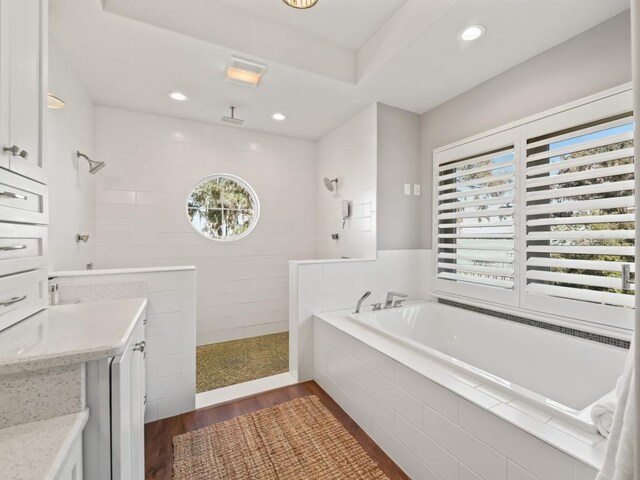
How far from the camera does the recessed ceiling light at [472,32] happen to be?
1811mm

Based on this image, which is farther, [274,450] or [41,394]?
[274,450]

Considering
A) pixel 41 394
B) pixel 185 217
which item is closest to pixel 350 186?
pixel 185 217

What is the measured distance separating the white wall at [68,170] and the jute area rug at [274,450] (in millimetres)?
1481

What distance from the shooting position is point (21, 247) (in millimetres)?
940

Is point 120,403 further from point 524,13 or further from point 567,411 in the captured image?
point 524,13

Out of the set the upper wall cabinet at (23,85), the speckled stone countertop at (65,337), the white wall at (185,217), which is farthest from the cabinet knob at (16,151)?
the white wall at (185,217)

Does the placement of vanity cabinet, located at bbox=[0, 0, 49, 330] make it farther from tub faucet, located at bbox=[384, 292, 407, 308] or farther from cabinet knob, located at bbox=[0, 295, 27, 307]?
tub faucet, located at bbox=[384, 292, 407, 308]

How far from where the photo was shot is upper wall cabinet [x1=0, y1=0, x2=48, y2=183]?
882mm

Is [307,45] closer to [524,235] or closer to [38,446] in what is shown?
[524,235]

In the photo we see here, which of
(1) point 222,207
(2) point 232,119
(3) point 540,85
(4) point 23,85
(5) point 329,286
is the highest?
(2) point 232,119

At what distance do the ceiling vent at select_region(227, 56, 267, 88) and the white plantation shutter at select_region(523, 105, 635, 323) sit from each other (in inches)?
83.8

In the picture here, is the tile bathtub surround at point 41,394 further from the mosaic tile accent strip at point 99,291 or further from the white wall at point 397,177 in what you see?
the white wall at point 397,177

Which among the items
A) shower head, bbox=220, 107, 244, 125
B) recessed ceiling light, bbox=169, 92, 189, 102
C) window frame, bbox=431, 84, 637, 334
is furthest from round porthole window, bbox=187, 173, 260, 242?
window frame, bbox=431, 84, 637, 334

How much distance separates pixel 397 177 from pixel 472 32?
1.29m
